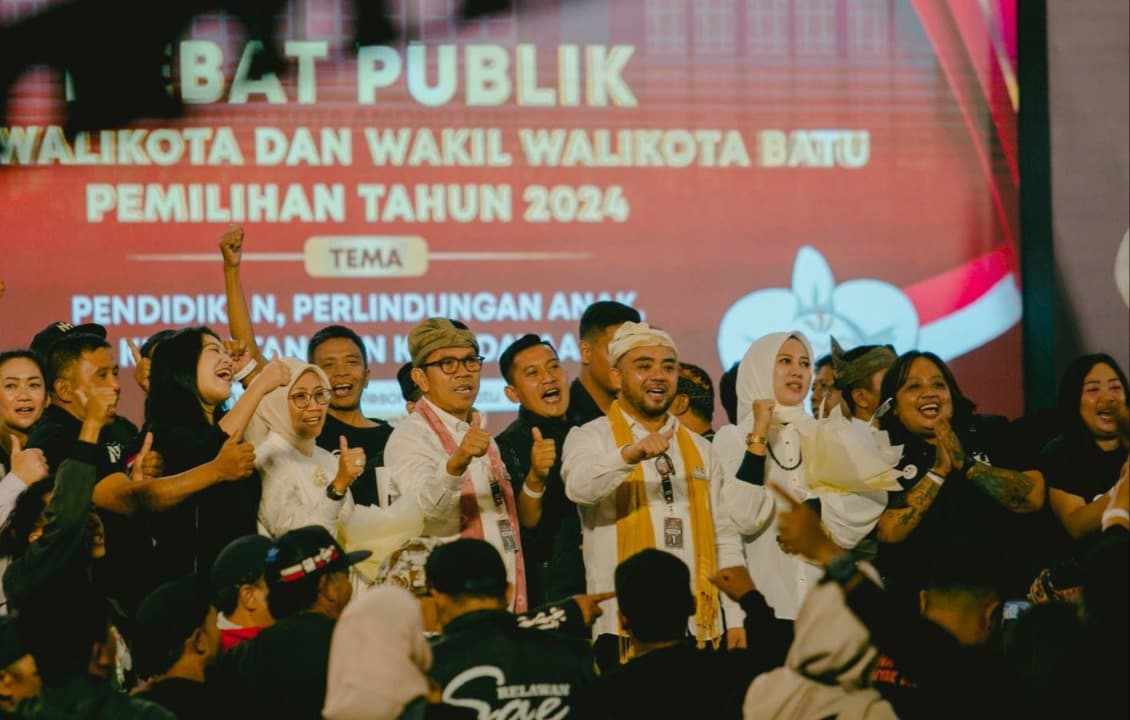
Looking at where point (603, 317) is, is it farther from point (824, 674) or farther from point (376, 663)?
point (376, 663)

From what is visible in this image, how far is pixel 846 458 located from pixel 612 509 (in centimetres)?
70

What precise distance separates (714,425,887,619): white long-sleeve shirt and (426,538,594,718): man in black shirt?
153 cm

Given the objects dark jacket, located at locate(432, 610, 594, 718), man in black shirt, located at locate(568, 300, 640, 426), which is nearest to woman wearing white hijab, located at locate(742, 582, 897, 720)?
dark jacket, located at locate(432, 610, 594, 718)

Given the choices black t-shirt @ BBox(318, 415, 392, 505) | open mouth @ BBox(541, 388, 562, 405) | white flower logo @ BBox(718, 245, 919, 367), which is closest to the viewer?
open mouth @ BBox(541, 388, 562, 405)

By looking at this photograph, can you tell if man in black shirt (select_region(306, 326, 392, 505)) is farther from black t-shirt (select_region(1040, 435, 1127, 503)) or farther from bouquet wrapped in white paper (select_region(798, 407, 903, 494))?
black t-shirt (select_region(1040, 435, 1127, 503))

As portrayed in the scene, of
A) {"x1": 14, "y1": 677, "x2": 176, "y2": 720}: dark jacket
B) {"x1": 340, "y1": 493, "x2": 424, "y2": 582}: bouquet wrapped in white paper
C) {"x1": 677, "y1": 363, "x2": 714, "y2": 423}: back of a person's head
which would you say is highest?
{"x1": 677, "y1": 363, "x2": 714, "y2": 423}: back of a person's head

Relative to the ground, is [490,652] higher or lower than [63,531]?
lower

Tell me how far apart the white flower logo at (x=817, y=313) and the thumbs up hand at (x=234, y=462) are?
318cm

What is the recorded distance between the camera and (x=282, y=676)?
3.33m

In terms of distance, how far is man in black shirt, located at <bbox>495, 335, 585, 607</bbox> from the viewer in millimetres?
4762

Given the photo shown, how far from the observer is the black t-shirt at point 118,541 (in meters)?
4.51

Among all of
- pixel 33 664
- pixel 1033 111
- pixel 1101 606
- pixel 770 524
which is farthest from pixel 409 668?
pixel 1033 111

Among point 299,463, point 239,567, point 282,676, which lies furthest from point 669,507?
point 282,676

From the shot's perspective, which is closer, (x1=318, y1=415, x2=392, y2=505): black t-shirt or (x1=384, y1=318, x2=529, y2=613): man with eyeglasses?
(x1=384, y1=318, x2=529, y2=613): man with eyeglasses
